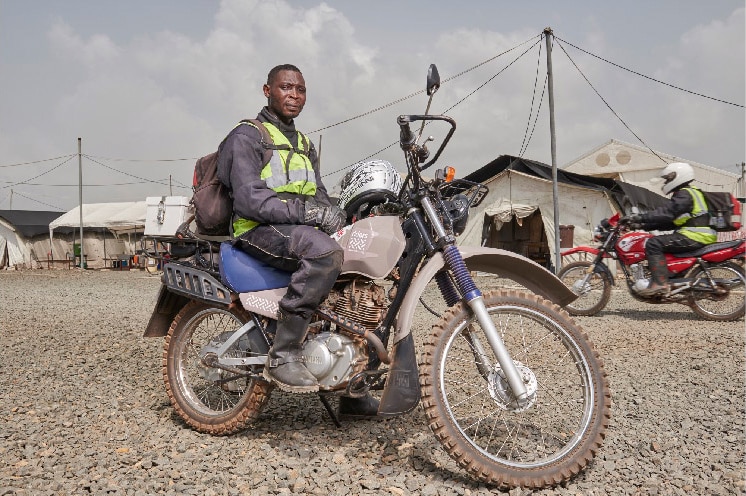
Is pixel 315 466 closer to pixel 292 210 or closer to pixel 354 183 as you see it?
pixel 292 210

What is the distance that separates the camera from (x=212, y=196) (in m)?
3.31

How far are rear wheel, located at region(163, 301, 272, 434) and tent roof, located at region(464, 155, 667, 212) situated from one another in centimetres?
1222

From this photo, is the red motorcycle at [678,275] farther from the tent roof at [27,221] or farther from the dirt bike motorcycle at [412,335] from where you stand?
the tent roof at [27,221]

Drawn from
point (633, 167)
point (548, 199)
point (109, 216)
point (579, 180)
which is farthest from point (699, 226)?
point (109, 216)

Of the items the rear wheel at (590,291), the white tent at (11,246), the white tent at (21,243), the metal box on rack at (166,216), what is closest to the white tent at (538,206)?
the rear wheel at (590,291)

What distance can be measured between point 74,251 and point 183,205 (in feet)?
101

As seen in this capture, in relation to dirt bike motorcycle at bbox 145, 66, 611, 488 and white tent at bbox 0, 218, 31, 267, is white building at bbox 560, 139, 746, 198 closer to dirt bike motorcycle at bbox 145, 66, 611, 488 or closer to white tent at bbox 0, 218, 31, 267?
dirt bike motorcycle at bbox 145, 66, 611, 488

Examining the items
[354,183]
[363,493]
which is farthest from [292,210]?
[363,493]

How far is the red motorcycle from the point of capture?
8.02 m

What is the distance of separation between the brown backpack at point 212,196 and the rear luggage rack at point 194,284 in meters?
0.30

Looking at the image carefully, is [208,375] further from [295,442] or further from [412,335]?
[412,335]

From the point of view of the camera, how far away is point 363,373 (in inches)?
117

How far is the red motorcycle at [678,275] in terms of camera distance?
316 inches

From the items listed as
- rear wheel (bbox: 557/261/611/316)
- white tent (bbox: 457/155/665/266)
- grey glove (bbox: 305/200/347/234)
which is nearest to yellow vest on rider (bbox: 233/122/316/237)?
grey glove (bbox: 305/200/347/234)
